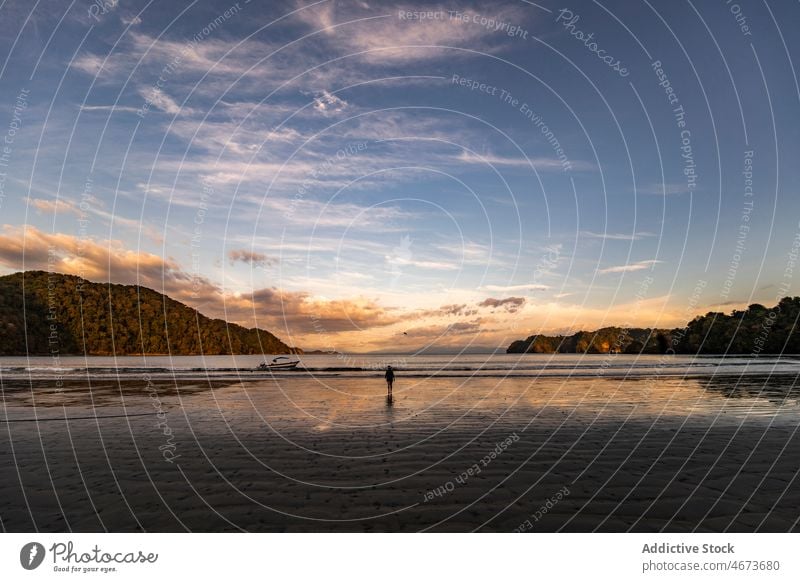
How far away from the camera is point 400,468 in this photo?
14383mm

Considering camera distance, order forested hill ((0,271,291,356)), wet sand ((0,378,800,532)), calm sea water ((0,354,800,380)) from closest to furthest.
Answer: wet sand ((0,378,800,532)), calm sea water ((0,354,800,380)), forested hill ((0,271,291,356))

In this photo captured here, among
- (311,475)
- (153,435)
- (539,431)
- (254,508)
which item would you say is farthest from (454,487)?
(153,435)

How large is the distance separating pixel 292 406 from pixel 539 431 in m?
17.4

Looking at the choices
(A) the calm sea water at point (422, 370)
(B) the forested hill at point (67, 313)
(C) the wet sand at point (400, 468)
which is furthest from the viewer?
(B) the forested hill at point (67, 313)

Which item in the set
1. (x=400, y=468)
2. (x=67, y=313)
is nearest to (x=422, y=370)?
(x=400, y=468)

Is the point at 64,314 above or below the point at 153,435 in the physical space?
above

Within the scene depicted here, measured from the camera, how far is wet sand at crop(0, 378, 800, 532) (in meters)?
10.2

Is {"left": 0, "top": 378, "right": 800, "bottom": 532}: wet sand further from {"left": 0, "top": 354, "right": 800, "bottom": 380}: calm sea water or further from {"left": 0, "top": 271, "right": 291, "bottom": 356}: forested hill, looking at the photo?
{"left": 0, "top": 271, "right": 291, "bottom": 356}: forested hill

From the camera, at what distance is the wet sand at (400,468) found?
1021 centimetres

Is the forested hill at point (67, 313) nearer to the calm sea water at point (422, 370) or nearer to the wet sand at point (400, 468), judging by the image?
the calm sea water at point (422, 370)

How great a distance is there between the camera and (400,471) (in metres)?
14.0

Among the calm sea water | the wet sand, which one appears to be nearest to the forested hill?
the calm sea water

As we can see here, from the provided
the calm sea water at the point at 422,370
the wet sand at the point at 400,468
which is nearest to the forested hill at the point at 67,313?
the calm sea water at the point at 422,370

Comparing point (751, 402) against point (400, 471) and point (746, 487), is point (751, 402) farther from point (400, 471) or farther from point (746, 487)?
point (400, 471)
